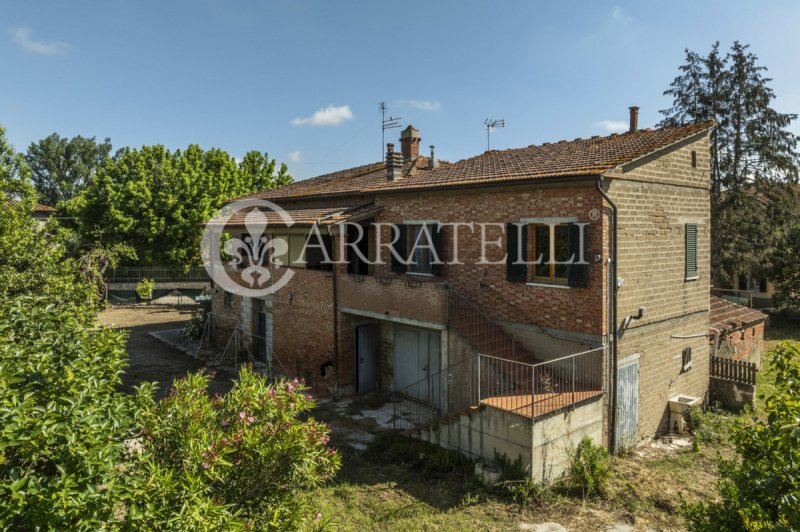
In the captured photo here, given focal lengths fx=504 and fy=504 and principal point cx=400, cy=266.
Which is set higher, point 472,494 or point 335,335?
point 335,335

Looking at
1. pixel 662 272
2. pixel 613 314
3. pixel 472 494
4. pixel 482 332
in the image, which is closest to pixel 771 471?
pixel 472 494

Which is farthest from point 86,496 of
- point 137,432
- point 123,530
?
point 137,432

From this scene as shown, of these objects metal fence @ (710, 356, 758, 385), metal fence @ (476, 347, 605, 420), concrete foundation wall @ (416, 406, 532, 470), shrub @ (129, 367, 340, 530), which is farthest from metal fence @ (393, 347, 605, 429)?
metal fence @ (710, 356, 758, 385)

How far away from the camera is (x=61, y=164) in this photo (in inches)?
2463

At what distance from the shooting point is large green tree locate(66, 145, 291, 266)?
118 feet

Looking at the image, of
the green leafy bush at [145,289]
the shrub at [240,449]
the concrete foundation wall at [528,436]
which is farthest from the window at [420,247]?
the green leafy bush at [145,289]

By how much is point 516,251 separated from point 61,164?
68711 mm

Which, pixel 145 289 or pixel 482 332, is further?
pixel 145 289

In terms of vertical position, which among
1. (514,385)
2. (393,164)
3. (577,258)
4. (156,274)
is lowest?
(514,385)

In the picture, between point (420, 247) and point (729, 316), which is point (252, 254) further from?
point (729, 316)

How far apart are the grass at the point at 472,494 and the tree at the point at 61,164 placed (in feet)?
211

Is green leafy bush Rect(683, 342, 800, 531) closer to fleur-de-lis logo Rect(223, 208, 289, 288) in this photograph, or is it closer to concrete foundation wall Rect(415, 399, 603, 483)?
concrete foundation wall Rect(415, 399, 603, 483)

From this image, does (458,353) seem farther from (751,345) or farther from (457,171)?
(751,345)

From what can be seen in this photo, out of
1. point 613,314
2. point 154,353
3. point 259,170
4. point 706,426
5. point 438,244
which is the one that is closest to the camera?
point 613,314
